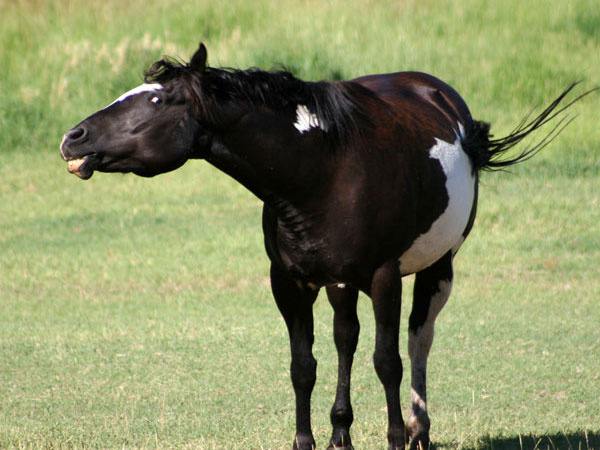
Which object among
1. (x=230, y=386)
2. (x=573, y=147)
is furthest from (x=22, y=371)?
(x=573, y=147)

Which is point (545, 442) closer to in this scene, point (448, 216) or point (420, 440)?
point (420, 440)

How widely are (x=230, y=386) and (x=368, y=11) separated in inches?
440

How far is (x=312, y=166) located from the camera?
465cm

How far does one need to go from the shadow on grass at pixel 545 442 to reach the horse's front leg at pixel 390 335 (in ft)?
2.48

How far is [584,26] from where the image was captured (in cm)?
1681

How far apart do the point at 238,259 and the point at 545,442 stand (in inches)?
231

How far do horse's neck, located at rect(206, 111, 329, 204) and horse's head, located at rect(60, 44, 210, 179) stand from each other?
0.64 feet

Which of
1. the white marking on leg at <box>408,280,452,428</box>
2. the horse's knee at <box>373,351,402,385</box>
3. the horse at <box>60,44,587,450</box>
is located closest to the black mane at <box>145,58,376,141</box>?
the horse at <box>60,44,587,450</box>

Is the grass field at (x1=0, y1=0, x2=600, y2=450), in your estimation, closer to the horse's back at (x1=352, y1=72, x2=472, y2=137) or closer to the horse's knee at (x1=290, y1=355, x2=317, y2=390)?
the horse's knee at (x1=290, y1=355, x2=317, y2=390)

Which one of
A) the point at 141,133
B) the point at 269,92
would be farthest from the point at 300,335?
the point at 141,133

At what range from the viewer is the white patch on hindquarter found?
205 inches

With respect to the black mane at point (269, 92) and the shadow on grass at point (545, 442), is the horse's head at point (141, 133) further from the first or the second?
the shadow on grass at point (545, 442)

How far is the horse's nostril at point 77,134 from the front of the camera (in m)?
4.24

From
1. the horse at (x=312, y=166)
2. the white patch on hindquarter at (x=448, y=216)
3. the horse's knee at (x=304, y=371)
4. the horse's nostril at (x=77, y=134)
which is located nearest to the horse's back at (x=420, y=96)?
the horse at (x=312, y=166)
